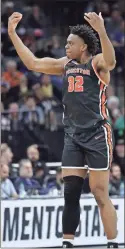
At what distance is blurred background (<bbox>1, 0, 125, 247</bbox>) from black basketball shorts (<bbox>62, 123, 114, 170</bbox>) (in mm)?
4272

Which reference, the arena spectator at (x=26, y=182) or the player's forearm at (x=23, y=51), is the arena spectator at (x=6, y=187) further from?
the player's forearm at (x=23, y=51)

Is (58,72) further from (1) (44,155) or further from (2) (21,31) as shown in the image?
(2) (21,31)

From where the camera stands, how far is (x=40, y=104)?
1503 cm

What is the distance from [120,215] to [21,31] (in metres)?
6.46

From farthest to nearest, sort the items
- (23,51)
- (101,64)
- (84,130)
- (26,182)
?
(26,182) → (23,51) → (84,130) → (101,64)

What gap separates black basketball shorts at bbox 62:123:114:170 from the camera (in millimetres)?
6930

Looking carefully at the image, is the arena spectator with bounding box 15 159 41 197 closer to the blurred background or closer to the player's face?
the blurred background

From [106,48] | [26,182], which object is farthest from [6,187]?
[106,48]

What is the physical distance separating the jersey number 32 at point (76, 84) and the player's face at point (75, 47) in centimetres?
22

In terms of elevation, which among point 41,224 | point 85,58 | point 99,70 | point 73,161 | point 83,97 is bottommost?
point 41,224

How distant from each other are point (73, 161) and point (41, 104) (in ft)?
26.7

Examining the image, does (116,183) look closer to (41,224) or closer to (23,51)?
(41,224)

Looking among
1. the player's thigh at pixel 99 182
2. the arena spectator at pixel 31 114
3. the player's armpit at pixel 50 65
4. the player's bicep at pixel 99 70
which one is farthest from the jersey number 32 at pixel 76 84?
the arena spectator at pixel 31 114

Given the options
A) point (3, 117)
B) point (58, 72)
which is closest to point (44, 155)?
point (3, 117)
